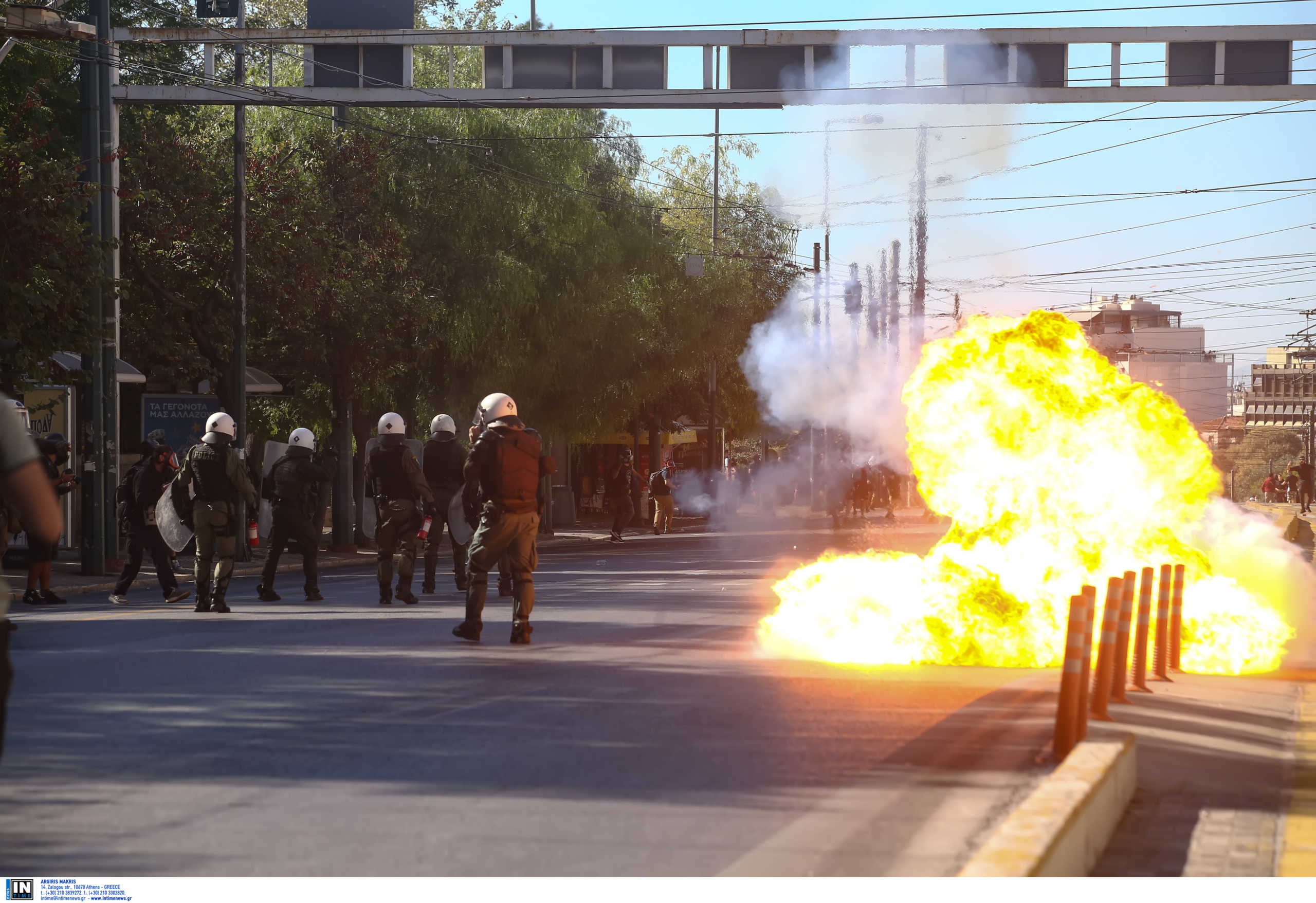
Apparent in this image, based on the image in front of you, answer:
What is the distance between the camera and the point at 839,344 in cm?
4503

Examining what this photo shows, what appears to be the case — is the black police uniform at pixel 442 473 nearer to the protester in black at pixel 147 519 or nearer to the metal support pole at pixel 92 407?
the protester in black at pixel 147 519

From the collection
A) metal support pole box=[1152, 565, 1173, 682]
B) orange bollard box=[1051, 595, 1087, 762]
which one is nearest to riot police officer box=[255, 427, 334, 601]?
metal support pole box=[1152, 565, 1173, 682]

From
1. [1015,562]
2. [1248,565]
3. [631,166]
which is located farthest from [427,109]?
[1015,562]

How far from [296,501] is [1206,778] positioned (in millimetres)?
10782

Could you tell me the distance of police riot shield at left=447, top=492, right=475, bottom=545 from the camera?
18156 mm

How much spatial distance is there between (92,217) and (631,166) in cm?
1732

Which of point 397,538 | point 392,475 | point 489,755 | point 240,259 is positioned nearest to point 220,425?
point 392,475

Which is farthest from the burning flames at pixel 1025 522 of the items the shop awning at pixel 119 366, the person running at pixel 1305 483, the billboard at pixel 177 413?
the person running at pixel 1305 483

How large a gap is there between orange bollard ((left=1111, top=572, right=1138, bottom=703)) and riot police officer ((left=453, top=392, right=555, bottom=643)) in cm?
444

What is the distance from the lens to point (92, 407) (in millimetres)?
21906

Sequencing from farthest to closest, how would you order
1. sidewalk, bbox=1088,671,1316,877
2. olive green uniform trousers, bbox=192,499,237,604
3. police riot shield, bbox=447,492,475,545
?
police riot shield, bbox=447,492,475,545
olive green uniform trousers, bbox=192,499,237,604
sidewalk, bbox=1088,671,1316,877

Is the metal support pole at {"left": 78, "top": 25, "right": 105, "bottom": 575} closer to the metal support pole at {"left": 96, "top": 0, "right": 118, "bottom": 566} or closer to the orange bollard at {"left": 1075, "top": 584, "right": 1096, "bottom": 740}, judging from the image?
the metal support pole at {"left": 96, "top": 0, "right": 118, "bottom": 566}

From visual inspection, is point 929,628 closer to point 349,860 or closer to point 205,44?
point 349,860

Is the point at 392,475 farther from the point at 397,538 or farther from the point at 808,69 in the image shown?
the point at 808,69
